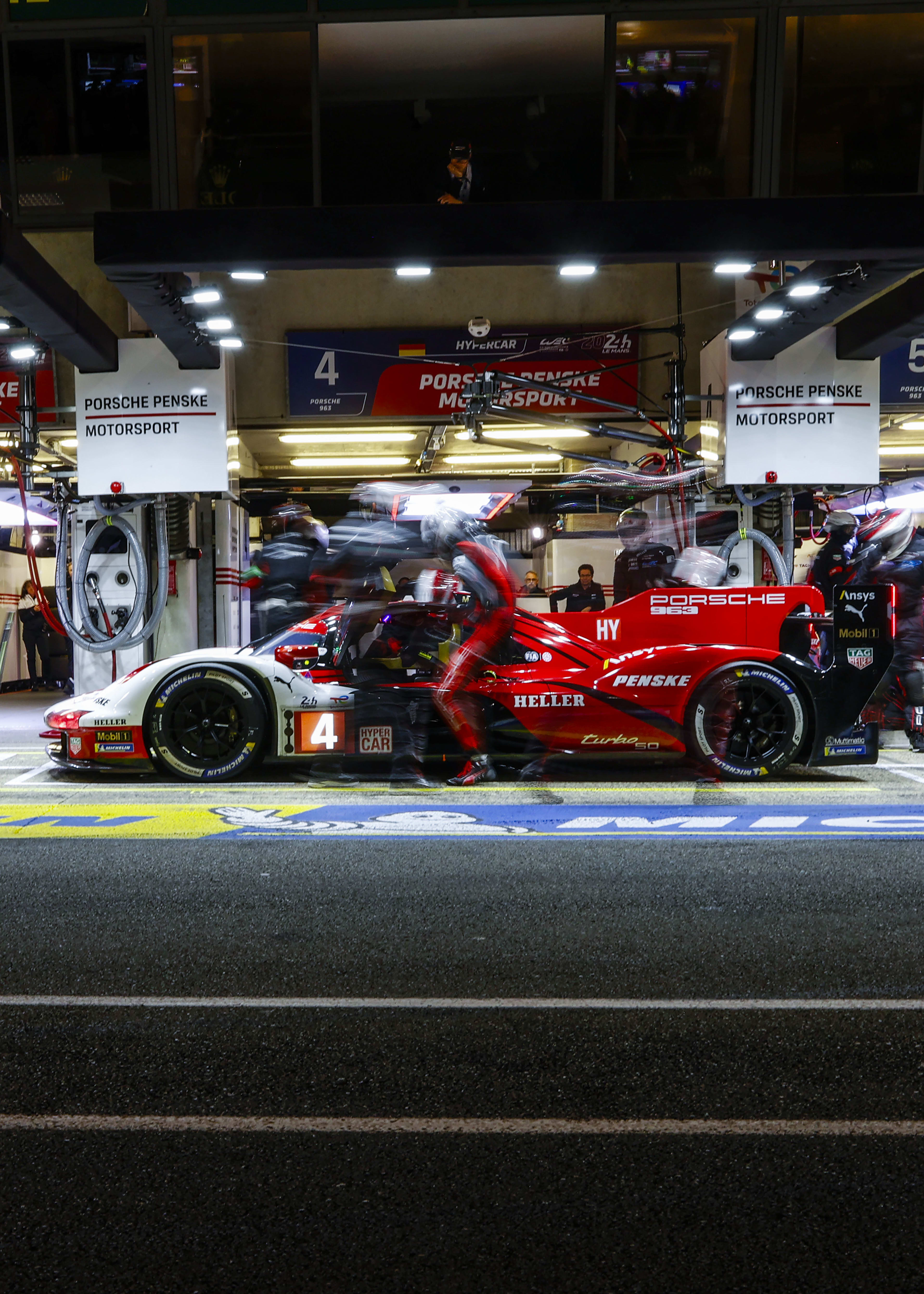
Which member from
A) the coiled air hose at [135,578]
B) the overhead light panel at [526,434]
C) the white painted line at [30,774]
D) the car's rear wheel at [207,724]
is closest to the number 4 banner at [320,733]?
the car's rear wheel at [207,724]

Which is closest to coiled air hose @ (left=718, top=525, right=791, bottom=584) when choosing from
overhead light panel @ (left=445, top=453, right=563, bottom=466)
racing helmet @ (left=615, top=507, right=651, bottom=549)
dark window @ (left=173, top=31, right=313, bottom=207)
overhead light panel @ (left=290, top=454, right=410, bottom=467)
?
racing helmet @ (left=615, top=507, right=651, bottom=549)

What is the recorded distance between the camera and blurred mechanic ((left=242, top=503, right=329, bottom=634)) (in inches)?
328

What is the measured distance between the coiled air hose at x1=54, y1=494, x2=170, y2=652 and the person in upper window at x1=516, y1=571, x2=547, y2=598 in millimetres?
5961

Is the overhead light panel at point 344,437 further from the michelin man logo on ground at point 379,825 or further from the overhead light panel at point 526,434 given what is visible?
the michelin man logo on ground at point 379,825

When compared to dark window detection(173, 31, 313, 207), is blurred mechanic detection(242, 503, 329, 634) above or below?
below

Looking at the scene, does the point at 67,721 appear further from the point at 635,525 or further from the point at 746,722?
the point at 635,525

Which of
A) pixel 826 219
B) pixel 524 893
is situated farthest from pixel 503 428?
pixel 524 893

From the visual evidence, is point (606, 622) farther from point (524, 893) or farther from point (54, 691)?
point (54, 691)

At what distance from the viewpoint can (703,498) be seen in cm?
1234

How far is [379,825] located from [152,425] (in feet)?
22.5

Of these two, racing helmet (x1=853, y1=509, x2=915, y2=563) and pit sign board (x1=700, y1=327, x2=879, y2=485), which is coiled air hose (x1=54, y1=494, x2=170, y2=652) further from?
racing helmet (x1=853, y1=509, x2=915, y2=563)

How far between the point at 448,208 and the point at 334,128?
2.16m

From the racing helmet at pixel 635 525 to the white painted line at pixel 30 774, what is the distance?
279 inches

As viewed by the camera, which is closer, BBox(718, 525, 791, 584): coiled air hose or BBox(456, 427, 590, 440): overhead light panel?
BBox(718, 525, 791, 584): coiled air hose
